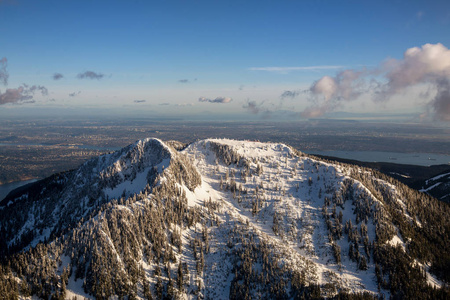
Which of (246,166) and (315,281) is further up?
(246,166)

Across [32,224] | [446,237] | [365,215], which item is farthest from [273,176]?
[32,224]

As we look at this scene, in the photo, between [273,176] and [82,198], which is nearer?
[82,198]

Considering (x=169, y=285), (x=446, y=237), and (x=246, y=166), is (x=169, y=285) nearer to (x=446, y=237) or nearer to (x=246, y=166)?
(x=246, y=166)

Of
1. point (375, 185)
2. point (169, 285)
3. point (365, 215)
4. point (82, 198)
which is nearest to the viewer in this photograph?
point (169, 285)

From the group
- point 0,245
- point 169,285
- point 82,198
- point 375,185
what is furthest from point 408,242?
point 0,245

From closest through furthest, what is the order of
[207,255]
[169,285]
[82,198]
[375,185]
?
[169,285], [207,255], [82,198], [375,185]

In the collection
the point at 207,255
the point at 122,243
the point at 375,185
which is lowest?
the point at 207,255
